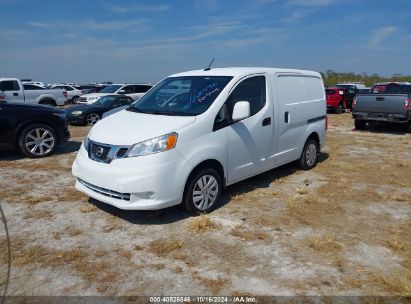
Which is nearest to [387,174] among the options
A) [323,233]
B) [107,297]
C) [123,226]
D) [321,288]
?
[323,233]

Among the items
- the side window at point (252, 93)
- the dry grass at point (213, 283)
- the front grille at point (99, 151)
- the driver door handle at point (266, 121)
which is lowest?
the dry grass at point (213, 283)

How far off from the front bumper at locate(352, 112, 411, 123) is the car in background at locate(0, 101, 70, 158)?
32.2 feet

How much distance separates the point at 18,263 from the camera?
12.1 ft

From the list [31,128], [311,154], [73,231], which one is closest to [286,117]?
[311,154]

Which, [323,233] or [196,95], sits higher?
[196,95]

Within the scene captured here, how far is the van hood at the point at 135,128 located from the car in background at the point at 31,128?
3519 millimetres

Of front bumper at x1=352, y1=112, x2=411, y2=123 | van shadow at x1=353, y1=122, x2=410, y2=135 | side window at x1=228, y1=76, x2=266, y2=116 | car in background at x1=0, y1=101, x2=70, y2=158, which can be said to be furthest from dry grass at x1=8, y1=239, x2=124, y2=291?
van shadow at x1=353, y1=122, x2=410, y2=135

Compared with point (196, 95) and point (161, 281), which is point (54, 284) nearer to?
point (161, 281)

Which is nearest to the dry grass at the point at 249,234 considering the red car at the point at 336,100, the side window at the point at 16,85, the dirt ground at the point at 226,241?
the dirt ground at the point at 226,241

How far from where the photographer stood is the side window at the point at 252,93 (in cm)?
527

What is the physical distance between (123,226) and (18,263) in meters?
1.25

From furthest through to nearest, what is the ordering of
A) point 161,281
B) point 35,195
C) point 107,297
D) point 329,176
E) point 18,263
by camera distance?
point 329,176 → point 35,195 → point 18,263 → point 161,281 → point 107,297

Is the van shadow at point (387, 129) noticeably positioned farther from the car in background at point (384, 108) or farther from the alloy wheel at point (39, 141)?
the alloy wheel at point (39, 141)

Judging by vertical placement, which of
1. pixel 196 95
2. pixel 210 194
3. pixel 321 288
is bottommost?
pixel 321 288
